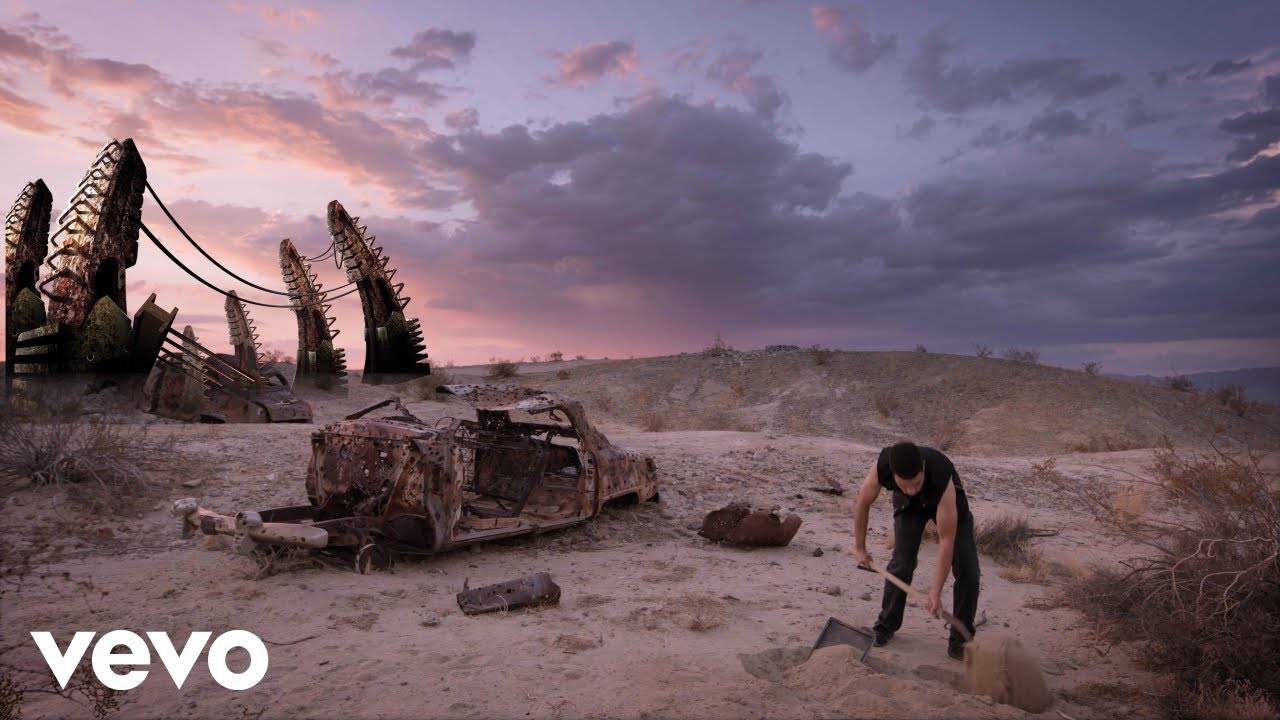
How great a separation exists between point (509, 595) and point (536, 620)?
1.31 ft

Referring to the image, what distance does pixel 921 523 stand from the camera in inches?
206

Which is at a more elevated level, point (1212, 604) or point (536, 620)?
point (1212, 604)

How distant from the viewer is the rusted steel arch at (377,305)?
63.7 ft

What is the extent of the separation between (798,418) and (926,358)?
347 inches

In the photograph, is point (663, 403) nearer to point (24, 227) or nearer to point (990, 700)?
point (24, 227)

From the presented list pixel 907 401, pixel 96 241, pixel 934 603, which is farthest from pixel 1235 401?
pixel 96 241

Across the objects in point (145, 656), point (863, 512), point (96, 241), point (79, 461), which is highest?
point (96, 241)

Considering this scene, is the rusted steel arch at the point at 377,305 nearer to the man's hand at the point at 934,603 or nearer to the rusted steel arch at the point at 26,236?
the rusted steel arch at the point at 26,236

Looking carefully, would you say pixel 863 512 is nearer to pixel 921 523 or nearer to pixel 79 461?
pixel 921 523

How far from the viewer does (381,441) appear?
6617 mm

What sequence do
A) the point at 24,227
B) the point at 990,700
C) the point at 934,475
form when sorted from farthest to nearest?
1. the point at 24,227
2. the point at 934,475
3. the point at 990,700

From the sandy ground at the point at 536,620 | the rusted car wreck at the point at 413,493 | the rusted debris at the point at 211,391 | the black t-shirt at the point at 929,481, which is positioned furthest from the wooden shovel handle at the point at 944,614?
the rusted debris at the point at 211,391

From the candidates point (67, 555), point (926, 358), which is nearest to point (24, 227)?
point (67, 555)

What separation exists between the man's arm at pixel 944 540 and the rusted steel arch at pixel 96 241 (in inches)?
574
